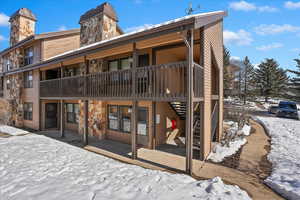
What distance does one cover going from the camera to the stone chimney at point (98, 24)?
10951 millimetres

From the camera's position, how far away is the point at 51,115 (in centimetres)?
1352

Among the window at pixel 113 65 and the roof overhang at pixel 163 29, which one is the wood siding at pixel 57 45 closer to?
the window at pixel 113 65

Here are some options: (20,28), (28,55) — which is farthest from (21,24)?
(28,55)

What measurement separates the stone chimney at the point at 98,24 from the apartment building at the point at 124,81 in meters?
0.06

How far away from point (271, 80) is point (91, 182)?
4261cm

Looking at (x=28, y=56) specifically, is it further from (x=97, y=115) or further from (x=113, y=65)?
(x=97, y=115)

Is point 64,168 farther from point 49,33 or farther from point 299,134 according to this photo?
point 299,134

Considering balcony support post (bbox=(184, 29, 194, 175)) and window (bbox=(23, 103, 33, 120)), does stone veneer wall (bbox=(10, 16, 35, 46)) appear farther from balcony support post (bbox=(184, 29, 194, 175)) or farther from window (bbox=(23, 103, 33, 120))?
balcony support post (bbox=(184, 29, 194, 175))

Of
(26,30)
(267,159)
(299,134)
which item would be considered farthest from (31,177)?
(26,30)

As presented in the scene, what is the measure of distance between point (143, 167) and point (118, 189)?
1.72 m

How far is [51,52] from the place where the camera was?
43.9 feet

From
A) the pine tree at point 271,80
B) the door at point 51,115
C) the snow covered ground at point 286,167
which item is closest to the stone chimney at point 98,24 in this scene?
the door at point 51,115

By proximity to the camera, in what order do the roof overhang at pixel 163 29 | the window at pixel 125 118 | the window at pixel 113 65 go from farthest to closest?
the window at pixel 113 65, the window at pixel 125 118, the roof overhang at pixel 163 29

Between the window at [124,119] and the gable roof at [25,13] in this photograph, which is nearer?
the window at [124,119]
